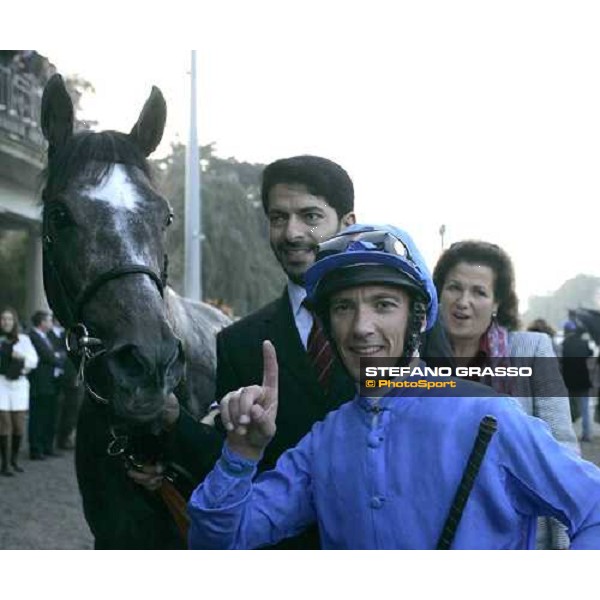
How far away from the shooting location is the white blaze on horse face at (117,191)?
219cm

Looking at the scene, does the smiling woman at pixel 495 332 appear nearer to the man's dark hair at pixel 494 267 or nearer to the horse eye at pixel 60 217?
the man's dark hair at pixel 494 267

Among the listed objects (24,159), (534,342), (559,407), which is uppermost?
(24,159)

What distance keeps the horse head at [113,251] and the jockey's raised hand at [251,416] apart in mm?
499

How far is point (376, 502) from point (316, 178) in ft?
3.13

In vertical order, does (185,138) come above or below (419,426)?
above

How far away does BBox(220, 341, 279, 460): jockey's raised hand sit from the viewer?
145cm

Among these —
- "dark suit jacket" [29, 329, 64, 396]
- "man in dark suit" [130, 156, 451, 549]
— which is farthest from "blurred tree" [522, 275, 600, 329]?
"dark suit jacket" [29, 329, 64, 396]

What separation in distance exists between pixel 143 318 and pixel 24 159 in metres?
1.21

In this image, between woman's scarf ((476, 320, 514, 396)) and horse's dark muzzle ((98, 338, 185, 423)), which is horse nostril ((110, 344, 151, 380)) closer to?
horse's dark muzzle ((98, 338, 185, 423))

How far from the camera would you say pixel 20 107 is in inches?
121

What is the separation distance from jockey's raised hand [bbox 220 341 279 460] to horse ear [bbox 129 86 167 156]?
1.21m

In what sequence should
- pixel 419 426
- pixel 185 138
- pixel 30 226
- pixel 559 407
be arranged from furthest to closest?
pixel 30 226 < pixel 185 138 < pixel 559 407 < pixel 419 426

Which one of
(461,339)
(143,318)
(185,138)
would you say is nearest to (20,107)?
(185,138)
